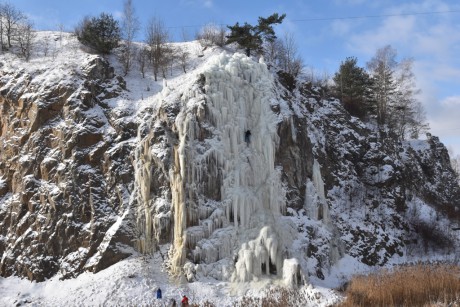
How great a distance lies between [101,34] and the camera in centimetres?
2706

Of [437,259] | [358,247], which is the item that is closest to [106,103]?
[358,247]

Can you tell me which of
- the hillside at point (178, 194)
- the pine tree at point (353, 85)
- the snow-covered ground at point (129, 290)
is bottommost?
the snow-covered ground at point (129, 290)

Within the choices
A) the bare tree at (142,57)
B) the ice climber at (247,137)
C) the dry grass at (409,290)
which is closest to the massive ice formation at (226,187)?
the ice climber at (247,137)

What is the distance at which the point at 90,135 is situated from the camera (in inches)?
809

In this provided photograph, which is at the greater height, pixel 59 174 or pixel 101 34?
pixel 101 34

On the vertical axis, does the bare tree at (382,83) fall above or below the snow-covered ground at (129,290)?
above

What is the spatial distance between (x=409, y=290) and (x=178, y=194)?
10.3 m

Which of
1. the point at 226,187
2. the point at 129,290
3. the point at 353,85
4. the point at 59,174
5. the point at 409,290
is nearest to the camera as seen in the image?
the point at 409,290

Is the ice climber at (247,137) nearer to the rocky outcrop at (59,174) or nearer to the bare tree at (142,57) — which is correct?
the rocky outcrop at (59,174)

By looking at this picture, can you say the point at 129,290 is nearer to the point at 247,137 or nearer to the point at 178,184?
the point at 178,184

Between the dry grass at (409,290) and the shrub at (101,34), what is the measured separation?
70.7 ft

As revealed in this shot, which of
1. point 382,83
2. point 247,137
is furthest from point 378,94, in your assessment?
point 247,137

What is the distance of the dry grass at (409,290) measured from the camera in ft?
43.5

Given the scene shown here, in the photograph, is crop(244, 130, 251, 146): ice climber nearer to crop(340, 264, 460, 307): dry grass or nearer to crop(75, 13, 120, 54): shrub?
crop(340, 264, 460, 307): dry grass
